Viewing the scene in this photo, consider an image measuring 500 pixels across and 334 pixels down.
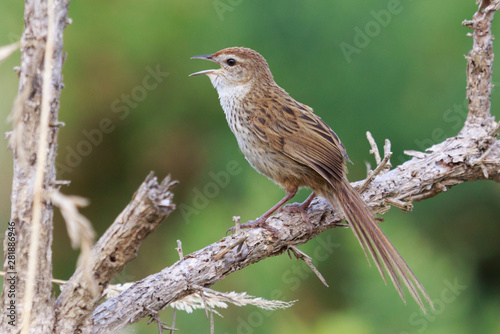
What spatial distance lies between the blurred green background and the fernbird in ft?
1.89

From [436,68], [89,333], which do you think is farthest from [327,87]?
[89,333]

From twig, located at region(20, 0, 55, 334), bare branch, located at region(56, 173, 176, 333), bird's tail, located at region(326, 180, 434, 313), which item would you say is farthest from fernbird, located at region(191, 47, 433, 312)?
twig, located at region(20, 0, 55, 334)

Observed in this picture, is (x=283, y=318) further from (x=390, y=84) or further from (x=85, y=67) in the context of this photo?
(x=85, y=67)

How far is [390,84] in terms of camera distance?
3322mm

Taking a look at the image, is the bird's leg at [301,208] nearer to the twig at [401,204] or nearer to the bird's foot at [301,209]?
the bird's foot at [301,209]

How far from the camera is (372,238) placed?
7.41ft

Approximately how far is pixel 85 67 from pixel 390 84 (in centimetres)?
185

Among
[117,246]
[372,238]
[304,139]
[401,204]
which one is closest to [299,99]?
[304,139]

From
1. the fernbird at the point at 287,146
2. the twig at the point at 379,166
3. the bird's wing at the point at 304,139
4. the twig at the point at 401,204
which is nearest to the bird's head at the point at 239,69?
the fernbird at the point at 287,146

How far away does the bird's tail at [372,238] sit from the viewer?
2111mm

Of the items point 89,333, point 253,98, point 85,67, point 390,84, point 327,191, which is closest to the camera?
point 89,333

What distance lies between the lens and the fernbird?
2285 millimetres

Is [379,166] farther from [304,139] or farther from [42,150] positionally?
[42,150]

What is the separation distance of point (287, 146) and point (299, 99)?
3.06 ft
